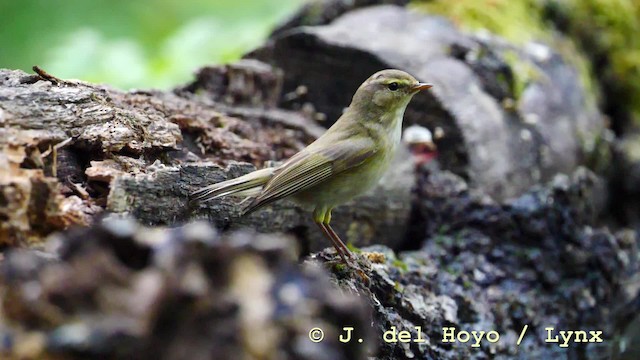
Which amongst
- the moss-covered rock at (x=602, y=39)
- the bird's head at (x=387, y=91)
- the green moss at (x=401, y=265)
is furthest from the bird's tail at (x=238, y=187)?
the moss-covered rock at (x=602, y=39)

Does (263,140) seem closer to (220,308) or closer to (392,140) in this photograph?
(392,140)

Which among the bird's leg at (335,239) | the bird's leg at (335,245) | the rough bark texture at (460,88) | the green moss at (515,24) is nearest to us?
the bird's leg at (335,245)

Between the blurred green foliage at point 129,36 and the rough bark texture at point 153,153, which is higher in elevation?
the blurred green foliage at point 129,36

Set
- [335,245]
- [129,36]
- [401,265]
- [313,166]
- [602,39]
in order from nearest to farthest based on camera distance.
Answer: [335,245] → [313,166] → [401,265] → [602,39] → [129,36]

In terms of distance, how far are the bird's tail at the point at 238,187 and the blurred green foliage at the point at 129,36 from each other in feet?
11.0

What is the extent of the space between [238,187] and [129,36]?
5409 millimetres

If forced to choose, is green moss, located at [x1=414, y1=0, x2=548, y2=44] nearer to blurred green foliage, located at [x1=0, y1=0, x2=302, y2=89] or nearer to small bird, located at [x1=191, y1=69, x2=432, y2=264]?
blurred green foliage, located at [x1=0, y1=0, x2=302, y2=89]

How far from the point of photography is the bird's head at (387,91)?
4.16 meters

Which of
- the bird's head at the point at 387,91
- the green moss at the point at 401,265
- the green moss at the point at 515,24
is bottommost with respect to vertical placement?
the green moss at the point at 401,265

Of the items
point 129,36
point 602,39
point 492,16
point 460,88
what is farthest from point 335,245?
point 129,36

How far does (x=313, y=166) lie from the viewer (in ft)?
12.3

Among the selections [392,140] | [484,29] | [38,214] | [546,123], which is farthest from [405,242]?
[38,214]

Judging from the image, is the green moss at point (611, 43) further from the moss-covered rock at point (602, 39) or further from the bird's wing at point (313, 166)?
the bird's wing at point (313, 166)

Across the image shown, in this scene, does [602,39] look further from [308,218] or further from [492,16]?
[308,218]
